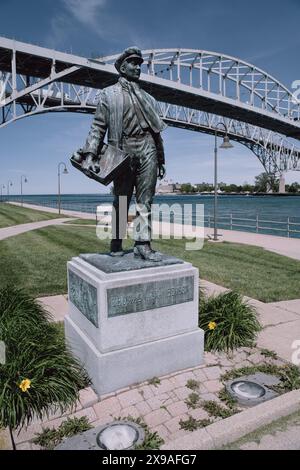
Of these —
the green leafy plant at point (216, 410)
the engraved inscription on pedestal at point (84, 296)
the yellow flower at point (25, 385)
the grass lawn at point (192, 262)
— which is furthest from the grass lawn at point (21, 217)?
the green leafy plant at point (216, 410)

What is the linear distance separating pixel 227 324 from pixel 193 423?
75.3 inches

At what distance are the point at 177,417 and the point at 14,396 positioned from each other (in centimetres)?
149

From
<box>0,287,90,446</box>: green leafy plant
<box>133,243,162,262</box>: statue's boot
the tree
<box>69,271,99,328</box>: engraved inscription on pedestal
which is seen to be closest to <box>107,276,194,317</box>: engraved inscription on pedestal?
<box>69,271,99,328</box>: engraved inscription on pedestal

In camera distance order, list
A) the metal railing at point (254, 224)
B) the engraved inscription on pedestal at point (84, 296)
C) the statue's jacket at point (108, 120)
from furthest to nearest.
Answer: the metal railing at point (254, 224) → the statue's jacket at point (108, 120) → the engraved inscription on pedestal at point (84, 296)

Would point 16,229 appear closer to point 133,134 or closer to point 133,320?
point 133,134

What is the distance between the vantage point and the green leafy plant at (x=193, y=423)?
3.05 m

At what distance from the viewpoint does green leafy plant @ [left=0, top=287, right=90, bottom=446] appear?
3119 mm

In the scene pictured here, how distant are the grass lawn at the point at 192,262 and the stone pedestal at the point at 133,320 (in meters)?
3.04

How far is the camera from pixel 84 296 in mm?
4164

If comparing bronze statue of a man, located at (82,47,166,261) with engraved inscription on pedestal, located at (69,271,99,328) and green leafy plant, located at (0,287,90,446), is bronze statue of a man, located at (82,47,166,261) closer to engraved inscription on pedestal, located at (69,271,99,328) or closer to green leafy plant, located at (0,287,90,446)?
engraved inscription on pedestal, located at (69,271,99,328)

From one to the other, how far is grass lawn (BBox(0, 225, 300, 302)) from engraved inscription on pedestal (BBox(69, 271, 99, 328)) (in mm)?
2674

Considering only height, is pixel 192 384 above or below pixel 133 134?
below

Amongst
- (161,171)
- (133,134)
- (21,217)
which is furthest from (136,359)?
(21,217)

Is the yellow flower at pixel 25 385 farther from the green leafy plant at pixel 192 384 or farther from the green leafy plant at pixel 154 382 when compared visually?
the green leafy plant at pixel 192 384
